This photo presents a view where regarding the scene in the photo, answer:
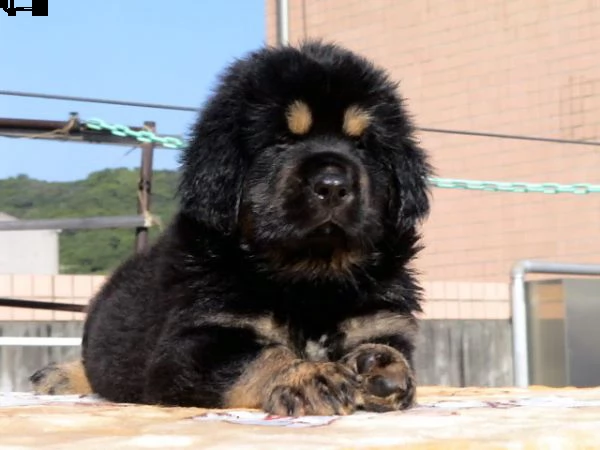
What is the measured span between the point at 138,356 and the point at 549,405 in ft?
4.63

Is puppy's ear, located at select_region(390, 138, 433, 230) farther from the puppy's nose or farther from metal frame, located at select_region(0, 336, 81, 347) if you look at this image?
metal frame, located at select_region(0, 336, 81, 347)

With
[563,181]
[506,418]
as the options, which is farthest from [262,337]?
[563,181]

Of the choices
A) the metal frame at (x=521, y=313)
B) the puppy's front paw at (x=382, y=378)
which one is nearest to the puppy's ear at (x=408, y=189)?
the puppy's front paw at (x=382, y=378)

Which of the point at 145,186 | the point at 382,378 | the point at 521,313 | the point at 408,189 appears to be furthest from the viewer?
the point at 145,186

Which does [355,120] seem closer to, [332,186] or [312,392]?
[332,186]

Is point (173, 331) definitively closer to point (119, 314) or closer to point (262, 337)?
point (262, 337)

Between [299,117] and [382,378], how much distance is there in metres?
0.89

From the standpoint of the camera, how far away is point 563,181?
10453 mm

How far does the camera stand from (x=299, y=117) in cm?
345

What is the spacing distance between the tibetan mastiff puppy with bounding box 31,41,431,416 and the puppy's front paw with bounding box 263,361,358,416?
98 mm

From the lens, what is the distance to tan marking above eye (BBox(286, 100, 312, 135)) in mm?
3451

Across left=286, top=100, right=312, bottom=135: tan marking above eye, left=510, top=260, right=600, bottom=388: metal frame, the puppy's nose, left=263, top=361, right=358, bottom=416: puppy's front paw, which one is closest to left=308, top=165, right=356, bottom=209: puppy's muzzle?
the puppy's nose

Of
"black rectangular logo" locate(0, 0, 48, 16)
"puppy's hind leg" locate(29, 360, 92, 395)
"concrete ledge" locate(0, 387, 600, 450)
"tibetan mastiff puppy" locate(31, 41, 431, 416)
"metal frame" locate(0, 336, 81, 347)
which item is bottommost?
"puppy's hind leg" locate(29, 360, 92, 395)

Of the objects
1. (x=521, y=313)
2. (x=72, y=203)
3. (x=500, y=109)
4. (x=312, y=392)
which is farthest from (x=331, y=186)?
(x=72, y=203)
